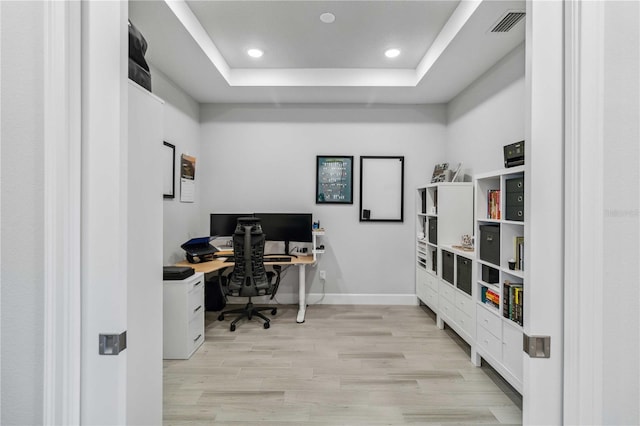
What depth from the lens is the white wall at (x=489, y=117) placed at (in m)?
2.62

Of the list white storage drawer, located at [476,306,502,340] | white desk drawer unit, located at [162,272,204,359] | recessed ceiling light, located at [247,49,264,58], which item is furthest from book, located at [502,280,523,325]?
recessed ceiling light, located at [247,49,264,58]

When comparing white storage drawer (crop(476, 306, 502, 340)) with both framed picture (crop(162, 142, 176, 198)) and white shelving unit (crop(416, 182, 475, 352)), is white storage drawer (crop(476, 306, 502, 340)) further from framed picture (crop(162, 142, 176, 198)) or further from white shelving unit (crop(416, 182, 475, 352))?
framed picture (crop(162, 142, 176, 198))

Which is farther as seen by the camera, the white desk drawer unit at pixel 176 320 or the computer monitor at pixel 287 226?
the computer monitor at pixel 287 226

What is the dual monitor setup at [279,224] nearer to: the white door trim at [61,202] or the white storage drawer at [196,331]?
the white storage drawer at [196,331]

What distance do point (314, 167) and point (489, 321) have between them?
2.66 m

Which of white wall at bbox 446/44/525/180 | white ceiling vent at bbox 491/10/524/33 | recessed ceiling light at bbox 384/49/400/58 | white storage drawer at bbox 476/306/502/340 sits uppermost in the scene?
recessed ceiling light at bbox 384/49/400/58

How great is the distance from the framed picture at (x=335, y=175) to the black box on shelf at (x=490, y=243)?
6.33 feet

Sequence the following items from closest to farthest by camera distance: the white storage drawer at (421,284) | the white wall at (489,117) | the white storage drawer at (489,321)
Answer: the white storage drawer at (489,321) < the white wall at (489,117) < the white storage drawer at (421,284)

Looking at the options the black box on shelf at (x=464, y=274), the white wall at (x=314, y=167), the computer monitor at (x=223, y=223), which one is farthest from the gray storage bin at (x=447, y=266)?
the computer monitor at (x=223, y=223)

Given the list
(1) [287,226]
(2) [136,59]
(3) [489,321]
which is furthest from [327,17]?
(3) [489,321]

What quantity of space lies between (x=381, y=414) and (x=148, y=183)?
1.92 m

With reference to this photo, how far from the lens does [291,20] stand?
256cm

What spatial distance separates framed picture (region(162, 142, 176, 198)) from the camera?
3123 mm
